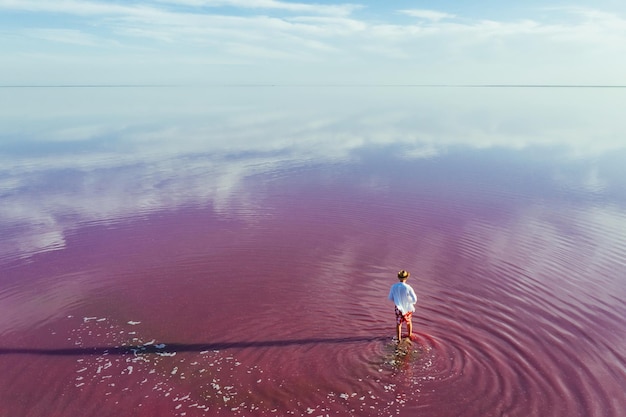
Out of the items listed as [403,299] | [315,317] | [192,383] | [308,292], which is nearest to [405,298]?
[403,299]

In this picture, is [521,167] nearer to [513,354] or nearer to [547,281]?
[547,281]

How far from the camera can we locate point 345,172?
31359 mm

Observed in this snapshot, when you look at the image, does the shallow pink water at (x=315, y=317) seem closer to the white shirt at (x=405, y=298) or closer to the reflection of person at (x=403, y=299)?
the reflection of person at (x=403, y=299)

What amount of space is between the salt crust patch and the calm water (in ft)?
0.14

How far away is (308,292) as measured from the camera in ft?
45.9

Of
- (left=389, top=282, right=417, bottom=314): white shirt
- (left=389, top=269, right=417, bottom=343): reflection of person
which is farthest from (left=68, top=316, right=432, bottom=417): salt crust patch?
(left=389, top=282, right=417, bottom=314): white shirt

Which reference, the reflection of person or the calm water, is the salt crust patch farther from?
the reflection of person

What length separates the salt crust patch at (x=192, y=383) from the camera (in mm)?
9070

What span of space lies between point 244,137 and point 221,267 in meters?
35.1

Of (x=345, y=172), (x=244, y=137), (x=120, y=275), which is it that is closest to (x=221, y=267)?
(x=120, y=275)

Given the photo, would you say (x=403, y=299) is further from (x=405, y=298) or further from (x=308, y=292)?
(x=308, y=292)

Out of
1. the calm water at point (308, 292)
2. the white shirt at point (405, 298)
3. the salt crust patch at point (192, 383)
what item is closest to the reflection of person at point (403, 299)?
the white shirt at point (405, 298)

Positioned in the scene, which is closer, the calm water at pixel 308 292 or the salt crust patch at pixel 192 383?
the salt crust patch at pixel 192 383

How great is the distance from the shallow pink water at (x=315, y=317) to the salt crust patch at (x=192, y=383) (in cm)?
4
